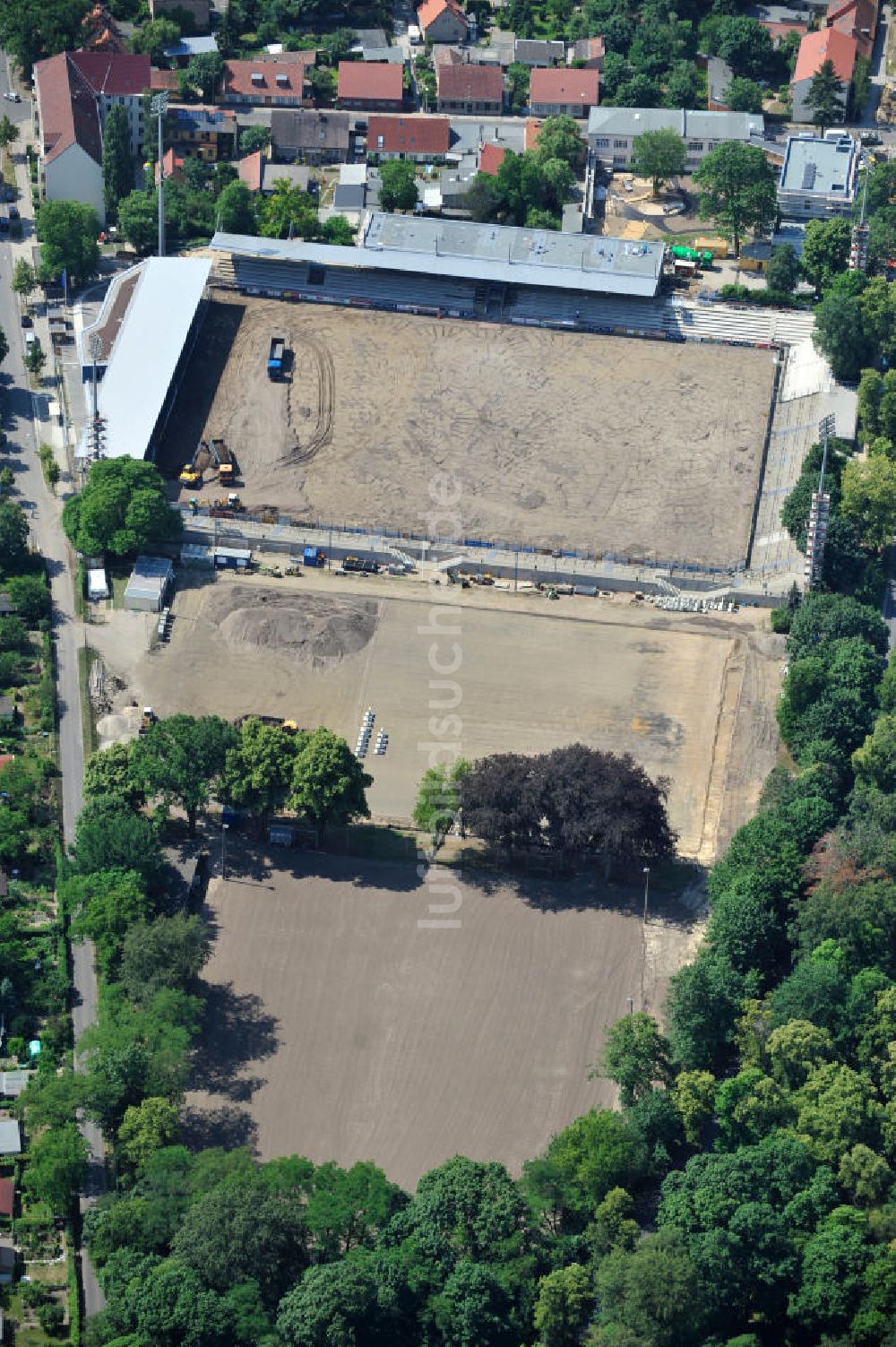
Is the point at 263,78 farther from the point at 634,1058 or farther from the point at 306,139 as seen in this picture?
the point at 634,1058

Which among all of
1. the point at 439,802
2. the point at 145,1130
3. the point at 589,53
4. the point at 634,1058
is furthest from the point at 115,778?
the point at 589,53

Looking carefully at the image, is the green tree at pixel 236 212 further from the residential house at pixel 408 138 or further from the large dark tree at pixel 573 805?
the large dark tree at pixel 573 805

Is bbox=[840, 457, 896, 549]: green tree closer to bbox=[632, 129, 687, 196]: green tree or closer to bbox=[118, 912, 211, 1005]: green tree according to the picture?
bbox=[632, 129, 687, 196]: green tree

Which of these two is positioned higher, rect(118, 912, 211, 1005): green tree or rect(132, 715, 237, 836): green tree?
rect(132, 715, 237, 836): green tree

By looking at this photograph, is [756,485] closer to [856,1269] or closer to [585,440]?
[585,440]

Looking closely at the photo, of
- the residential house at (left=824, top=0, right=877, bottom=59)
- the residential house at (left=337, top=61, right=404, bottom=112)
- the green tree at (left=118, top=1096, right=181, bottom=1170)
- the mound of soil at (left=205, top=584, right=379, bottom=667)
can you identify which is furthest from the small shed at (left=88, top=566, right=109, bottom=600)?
the residential house at (left=824, top=0, right=877, bottom=59)

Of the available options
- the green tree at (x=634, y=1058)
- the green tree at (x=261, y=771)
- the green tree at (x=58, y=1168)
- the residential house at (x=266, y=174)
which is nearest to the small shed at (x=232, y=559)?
the green tree at (x=261, y=771)
